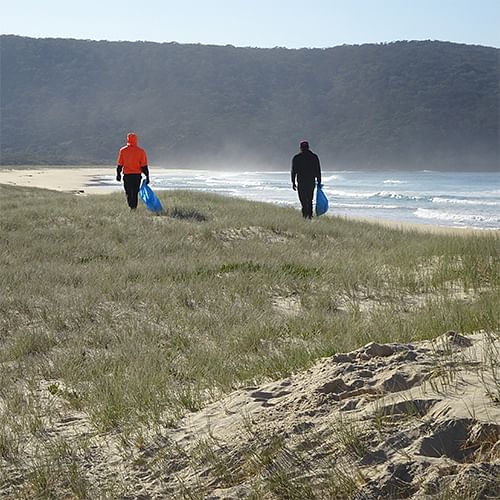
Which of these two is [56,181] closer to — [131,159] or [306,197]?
[131,159]

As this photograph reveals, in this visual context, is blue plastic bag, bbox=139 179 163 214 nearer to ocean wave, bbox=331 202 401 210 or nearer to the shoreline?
the shoreline

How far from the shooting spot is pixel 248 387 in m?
4.18

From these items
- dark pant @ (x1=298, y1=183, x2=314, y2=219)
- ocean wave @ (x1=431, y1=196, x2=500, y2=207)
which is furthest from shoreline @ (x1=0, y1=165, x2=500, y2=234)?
ocean wave @ (x1=431, y1=196, x2=500, y2=207)

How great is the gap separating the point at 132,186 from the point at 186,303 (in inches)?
310

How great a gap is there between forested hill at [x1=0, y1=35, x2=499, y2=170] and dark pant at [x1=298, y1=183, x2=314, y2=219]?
216ft

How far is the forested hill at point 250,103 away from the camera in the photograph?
8712 cm

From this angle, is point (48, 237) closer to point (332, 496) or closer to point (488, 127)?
point (332, 496)

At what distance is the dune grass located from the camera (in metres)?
4.51

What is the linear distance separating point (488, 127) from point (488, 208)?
59889mm

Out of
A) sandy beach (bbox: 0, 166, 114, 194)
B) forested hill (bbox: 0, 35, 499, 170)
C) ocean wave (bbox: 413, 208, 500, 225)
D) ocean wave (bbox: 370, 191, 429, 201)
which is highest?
Result: forested hill (bbox: 0, 35, 499, 170)

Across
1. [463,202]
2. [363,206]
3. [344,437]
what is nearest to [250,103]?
[463,202]

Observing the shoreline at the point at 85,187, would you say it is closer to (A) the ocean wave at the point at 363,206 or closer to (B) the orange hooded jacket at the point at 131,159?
(B) the orange hooded jacket at the point at 131,159

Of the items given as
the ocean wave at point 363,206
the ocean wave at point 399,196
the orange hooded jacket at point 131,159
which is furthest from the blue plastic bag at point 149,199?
the ocean wave at point 399,196

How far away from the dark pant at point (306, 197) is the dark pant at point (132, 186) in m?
3.47
